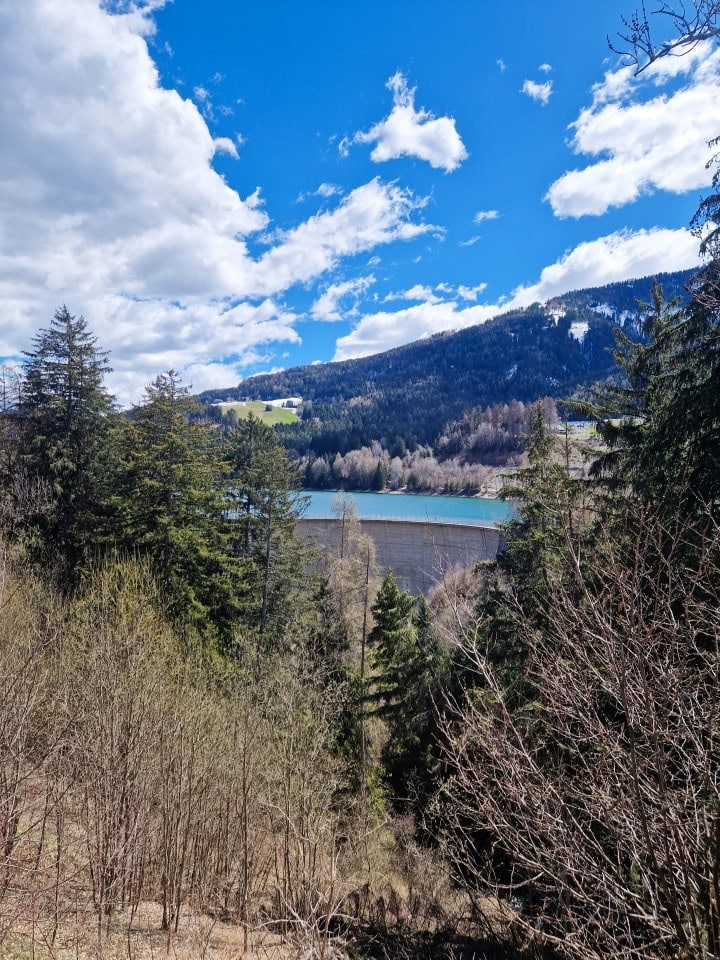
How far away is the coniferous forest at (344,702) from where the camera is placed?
3.02 m

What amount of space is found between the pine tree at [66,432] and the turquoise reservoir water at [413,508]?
2747 cm

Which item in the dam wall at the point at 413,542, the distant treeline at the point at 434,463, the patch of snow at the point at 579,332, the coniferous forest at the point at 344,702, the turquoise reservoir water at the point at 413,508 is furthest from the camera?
the patch of snow at the point at 579,332

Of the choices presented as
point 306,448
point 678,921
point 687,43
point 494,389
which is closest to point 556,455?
point 687,43

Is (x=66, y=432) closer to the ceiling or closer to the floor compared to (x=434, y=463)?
closer to the ceiling

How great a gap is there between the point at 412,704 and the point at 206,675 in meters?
6.94

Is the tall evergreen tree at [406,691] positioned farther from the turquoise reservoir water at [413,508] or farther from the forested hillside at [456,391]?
the forested hillside at [456,391]

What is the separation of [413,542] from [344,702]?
26.1 meters

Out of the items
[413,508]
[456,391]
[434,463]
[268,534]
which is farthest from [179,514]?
[456,391]

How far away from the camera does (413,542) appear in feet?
135

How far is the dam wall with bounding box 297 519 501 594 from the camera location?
127ft

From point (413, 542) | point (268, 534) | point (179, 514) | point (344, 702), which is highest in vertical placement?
point (179, 514)

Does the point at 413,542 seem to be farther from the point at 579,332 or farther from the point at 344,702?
the point at 579,332

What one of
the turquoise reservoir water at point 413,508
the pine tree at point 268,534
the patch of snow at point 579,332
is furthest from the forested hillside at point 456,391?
the pine tree at point 268,534

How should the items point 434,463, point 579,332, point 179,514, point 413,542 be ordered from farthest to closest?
1. point 579,332
2. point 434,463
3. point 413,542
4. point 179,514
